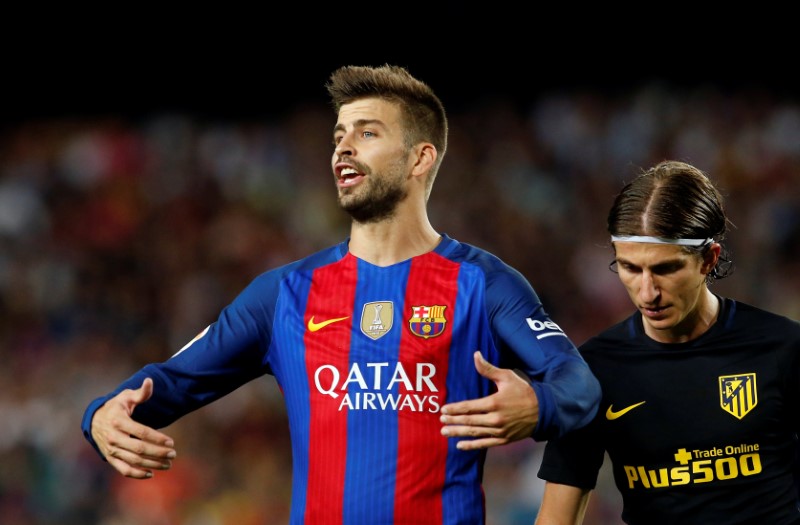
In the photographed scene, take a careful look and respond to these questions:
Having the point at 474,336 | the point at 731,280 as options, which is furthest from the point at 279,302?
the point at 731,280

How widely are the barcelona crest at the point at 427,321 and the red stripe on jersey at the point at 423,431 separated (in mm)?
11

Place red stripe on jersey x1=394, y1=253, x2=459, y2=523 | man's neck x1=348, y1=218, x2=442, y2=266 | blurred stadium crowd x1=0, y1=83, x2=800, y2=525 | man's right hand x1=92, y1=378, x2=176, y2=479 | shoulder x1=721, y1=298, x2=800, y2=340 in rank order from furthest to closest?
blurred stadium crowd x1=0, y1=83, x2=800, y2=525, man's neck x1=348, y1=218, x2=442, y2=266, shoulder x1=721, y1=298, x2=800, y2=340, red stripe on jersey x1=394, y1=253, x2=459, y2=523, man's right hand x1=92, y1=378, x2=176, y2=479

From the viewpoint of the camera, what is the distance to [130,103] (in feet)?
36.1

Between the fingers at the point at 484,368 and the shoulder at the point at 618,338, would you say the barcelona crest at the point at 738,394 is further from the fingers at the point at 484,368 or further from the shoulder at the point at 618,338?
the fingers at the point at 484,368

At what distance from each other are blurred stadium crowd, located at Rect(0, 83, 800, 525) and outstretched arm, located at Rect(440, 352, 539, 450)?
4.49m

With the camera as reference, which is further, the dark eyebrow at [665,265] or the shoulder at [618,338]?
the shoulder at [618,338]

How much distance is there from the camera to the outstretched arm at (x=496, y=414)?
284 cm

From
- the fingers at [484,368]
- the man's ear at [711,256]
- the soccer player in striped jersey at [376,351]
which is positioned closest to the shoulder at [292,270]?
the soccer player in striped jersey at [376,351]

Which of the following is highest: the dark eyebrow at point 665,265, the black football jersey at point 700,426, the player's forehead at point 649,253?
the player's forehead at point 649,253

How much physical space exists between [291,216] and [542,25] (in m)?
2.94

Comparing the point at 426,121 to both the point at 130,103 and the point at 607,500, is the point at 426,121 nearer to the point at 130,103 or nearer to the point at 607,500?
the point at 607,500

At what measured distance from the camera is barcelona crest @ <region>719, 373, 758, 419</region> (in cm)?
354

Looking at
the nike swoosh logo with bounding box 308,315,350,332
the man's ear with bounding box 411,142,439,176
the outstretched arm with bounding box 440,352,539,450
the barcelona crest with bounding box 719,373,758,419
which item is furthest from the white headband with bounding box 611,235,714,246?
the nike swoosh logo with bounding box 308,315,350,332

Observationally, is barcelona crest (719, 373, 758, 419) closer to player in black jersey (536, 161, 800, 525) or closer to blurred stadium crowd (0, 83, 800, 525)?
player in black jersey (536, 161, 800, 525)
